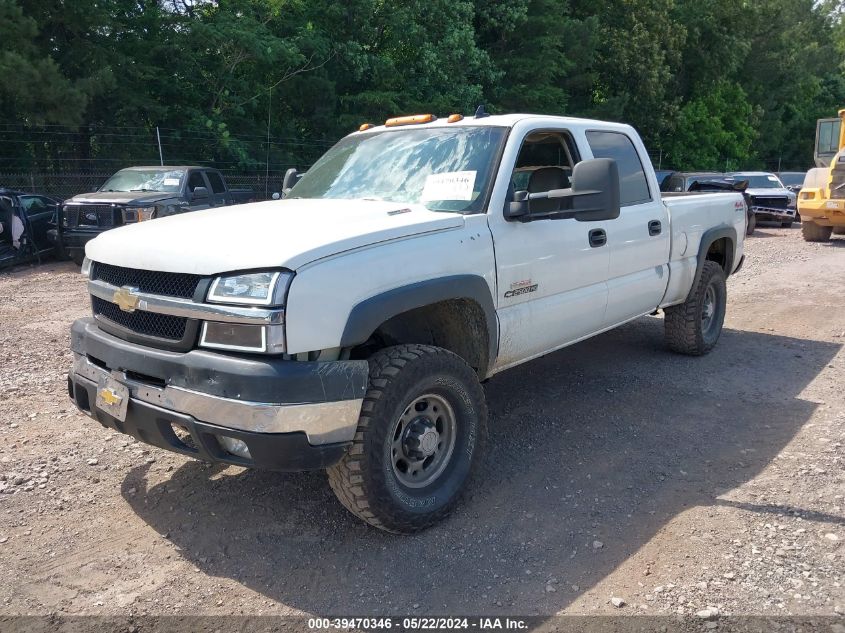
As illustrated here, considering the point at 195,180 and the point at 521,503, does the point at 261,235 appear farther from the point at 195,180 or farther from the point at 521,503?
the point at 195,180

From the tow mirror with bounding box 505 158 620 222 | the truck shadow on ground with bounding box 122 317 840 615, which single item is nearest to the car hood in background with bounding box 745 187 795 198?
the truck shadow on ground with bounding box 122 317 840 615

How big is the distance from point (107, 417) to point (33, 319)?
5.78 m

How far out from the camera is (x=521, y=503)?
12.9 feet

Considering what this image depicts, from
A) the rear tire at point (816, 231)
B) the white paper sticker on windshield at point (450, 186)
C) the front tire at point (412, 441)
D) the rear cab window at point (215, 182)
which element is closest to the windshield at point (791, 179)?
the rear tire at point (816, 231)

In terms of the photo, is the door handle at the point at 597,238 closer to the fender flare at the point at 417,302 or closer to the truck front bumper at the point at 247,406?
the fender flare at the point at 417,302

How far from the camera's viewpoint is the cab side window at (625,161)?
5273 millimetres

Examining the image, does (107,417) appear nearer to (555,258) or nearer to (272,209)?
(272,209)

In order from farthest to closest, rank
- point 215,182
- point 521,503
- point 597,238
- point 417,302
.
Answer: point 215,182 < point 597,238 < point 521,503 < point 417,302

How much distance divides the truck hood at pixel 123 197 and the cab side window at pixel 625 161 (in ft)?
29.1

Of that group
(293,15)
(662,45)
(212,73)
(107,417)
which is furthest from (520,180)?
(662,45)

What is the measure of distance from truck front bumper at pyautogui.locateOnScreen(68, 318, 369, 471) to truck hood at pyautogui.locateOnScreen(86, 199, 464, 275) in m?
0.41

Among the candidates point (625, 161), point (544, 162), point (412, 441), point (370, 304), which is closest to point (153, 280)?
point (370, 304)

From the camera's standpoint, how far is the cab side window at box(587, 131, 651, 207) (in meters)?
5.27

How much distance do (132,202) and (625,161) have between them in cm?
896
